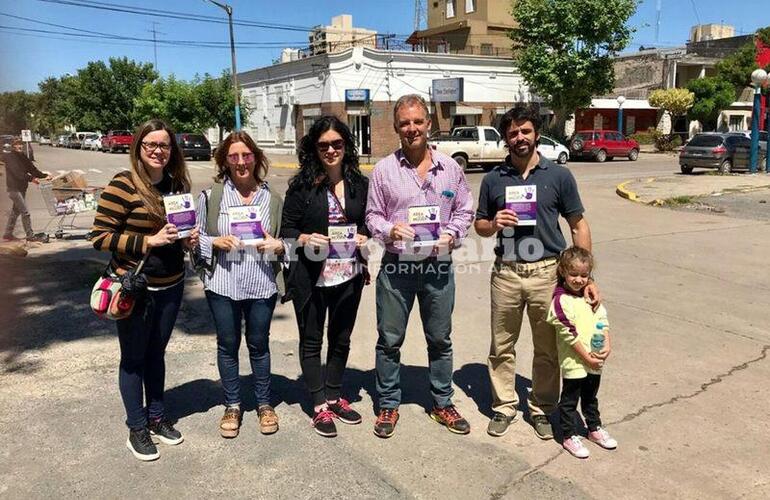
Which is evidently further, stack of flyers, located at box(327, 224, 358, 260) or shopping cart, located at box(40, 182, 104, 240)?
shopping cart, located at box(40, 182, 104, 240)

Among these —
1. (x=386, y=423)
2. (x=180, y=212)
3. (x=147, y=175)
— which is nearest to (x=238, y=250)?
(x=180, y=212)

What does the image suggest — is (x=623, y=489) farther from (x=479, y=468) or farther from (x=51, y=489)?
(x=51, y=489)

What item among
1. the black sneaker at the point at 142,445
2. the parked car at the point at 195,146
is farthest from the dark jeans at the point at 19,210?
the parked car at the point at 195,146

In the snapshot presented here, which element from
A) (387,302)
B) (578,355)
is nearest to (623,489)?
(578,355)

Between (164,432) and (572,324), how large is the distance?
2.47m

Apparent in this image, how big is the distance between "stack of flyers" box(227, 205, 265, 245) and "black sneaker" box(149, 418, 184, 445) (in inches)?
49.0

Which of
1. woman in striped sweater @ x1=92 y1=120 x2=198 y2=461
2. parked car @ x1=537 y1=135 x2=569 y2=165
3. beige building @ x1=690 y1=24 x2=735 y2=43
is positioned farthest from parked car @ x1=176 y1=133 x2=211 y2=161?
beige building @ x1=690 y1=24 x2=735 y2=43

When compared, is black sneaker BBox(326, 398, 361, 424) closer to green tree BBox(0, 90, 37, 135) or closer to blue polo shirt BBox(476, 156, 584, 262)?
blue polo shirt BBox(476, 156, 584, 262)

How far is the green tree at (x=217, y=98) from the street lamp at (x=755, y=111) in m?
29.1

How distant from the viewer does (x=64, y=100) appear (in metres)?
62.5

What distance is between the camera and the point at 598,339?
3.28m

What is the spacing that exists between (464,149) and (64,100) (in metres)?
54.9

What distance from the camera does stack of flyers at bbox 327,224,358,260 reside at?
11.2 feet

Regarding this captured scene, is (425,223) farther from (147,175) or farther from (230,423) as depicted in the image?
(230,423)
